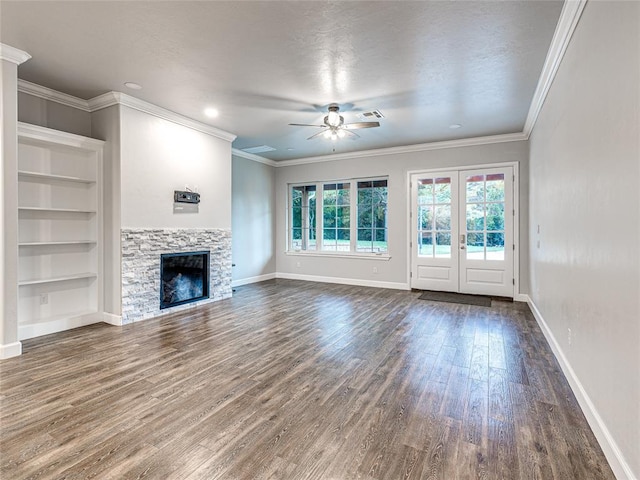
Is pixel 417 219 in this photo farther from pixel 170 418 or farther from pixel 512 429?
pixel 170 418

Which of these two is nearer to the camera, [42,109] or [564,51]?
[564,51]

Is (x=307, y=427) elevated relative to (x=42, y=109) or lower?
lower

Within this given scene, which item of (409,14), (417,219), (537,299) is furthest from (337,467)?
(417,219)

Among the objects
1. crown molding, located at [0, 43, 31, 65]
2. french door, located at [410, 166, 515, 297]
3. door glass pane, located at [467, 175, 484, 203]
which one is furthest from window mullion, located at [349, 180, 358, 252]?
crown molding, located at [0, 43, 31, 65]

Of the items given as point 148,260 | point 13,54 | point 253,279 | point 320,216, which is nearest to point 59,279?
point 148,260

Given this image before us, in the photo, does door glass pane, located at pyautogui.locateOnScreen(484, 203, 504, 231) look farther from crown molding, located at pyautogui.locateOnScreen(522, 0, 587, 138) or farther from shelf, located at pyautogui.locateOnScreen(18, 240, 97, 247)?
shelf, located at pyautogui.locateOnScreen(18, 240, 97, 247)

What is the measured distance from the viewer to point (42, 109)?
409 centimetres

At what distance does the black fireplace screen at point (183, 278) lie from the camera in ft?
15.8

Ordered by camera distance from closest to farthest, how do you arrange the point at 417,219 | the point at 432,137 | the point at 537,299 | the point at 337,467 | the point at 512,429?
the point at 337,467, the point at 512,429, the point at 537,299, the point at 432,137, the point at 417,219

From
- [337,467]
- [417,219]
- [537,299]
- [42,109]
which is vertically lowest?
[337,467]

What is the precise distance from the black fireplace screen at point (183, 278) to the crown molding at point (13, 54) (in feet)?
8.35

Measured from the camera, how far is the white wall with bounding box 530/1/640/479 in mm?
1534

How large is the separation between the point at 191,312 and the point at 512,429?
4186 mm

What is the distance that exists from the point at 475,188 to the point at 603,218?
4444 mm
